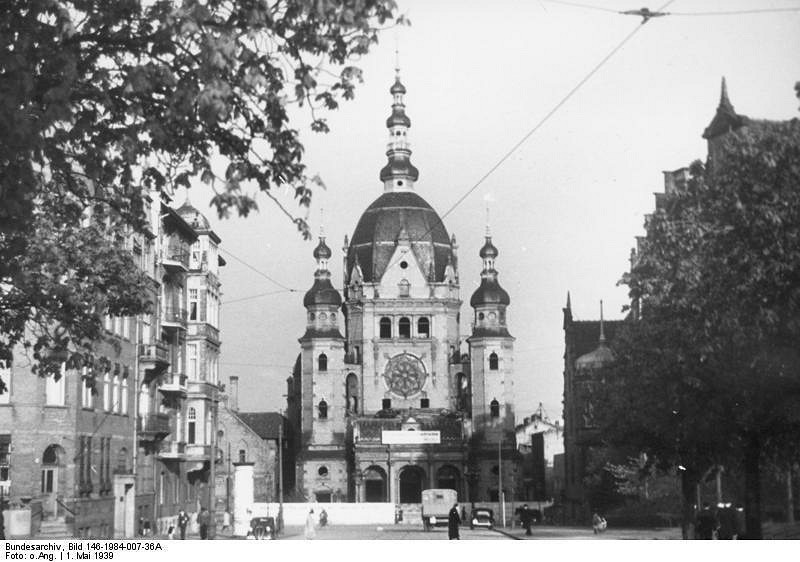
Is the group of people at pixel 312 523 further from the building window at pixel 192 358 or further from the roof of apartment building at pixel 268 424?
the roof of apartment building at pixel 268 424

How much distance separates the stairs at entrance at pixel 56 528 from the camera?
20922 mm

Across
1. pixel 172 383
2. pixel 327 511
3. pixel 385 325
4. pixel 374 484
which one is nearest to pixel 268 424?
pixel 385 325

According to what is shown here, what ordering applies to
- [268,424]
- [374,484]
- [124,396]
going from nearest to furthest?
[124,396]
[268,424]
[374,484]

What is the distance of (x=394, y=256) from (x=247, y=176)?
51.8 meters

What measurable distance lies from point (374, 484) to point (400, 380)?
6664 mm

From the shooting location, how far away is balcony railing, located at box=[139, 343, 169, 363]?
2427 cm

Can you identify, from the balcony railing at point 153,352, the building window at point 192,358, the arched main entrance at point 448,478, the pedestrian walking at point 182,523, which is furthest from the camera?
the arched main entrance at point 448,478

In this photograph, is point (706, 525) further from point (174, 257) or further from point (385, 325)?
point (385, 325)

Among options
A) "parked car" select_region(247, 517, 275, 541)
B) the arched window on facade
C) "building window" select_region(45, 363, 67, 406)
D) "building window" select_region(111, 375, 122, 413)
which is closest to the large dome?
the arched window on facade

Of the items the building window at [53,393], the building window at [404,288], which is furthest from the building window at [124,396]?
the building window at [404,288]

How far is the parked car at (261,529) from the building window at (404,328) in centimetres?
4396

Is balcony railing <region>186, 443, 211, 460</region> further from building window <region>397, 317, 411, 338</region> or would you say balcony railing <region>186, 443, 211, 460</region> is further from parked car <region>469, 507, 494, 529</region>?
building window <region>397, 317, 411, 338</region>

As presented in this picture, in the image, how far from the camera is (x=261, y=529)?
2127 cm
